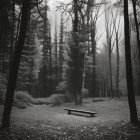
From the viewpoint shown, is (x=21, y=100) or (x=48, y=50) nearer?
(x=21, y=100)

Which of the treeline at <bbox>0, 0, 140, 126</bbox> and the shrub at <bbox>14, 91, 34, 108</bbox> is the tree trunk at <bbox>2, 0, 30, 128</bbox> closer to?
the treeline at <bbox>0, 0, 140, 126</bbox>

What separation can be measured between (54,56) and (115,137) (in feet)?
117

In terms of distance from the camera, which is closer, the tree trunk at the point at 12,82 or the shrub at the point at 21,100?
the tree trunk at the point at 12,82

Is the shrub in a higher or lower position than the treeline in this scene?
lower

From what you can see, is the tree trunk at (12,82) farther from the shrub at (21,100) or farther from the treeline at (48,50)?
the shrub at (21,100)

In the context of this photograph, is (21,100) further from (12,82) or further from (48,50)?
(48,50)

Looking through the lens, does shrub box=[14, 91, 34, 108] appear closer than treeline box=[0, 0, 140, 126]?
No

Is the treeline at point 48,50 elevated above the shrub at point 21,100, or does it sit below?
above

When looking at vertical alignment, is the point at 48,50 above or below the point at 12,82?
above

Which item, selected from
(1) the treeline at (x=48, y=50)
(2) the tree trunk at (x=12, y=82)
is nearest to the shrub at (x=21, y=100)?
(1) the treeline at (x=48, y=50)

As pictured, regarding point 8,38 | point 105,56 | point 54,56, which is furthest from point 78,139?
point 105,56

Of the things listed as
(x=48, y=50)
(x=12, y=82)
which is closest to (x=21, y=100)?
(x=12, y=82)

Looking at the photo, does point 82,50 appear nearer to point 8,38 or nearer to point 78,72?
point 78,72

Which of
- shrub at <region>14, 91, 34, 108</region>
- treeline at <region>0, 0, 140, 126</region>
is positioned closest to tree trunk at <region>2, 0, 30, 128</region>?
treeline at <region>0, 0, 140, 126</region>
